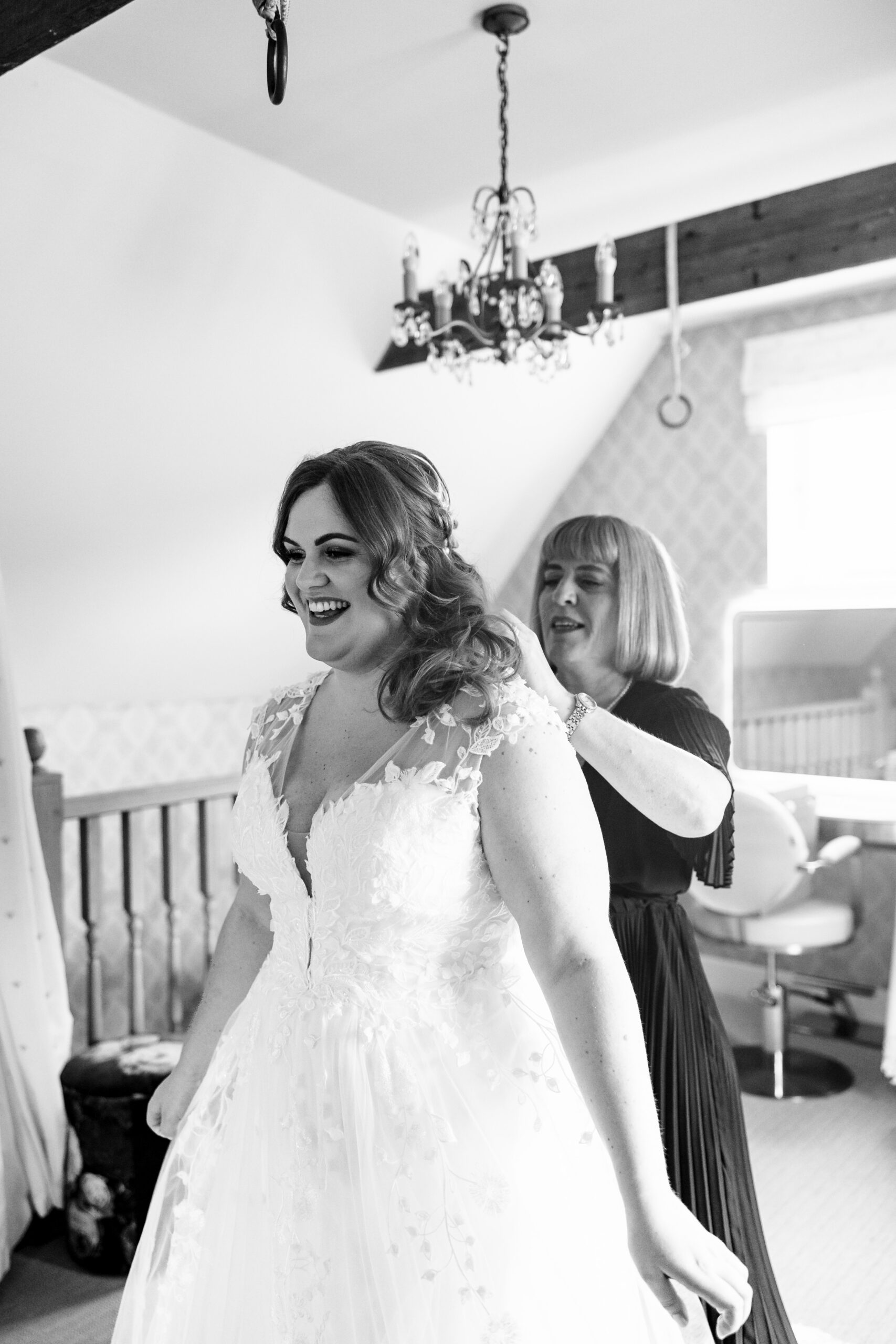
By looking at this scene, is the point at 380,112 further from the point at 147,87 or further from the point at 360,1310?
the point at 360,1310

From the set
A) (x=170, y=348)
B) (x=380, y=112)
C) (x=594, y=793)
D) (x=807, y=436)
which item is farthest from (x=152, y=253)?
(x=807, y=436)

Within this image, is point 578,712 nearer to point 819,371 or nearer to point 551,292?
point 551,292

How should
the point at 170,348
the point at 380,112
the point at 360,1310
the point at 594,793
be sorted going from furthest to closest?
the point at 170,348 → the point at 380,112 → the point at 594,793 → the point at 360,1310

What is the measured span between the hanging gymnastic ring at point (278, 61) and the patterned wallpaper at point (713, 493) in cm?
322

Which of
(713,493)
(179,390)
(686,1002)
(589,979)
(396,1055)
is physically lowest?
(686,1002)

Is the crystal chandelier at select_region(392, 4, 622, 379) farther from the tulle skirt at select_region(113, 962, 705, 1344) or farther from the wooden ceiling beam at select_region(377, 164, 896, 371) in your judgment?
the tulle skirt at select_region(113, 962, 705, 1344)

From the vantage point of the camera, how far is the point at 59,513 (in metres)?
3.28

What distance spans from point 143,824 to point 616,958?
11.3 feet

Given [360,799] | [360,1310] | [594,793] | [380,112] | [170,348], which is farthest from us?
[170,348]

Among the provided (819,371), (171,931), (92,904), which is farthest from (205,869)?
(819,371)

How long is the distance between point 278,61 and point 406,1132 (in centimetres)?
127

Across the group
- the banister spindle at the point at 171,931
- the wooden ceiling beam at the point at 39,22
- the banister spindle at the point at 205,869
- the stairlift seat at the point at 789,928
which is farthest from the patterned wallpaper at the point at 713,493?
the wooden ceiling beam at the point at 39,22

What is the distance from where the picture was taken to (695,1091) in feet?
5.65

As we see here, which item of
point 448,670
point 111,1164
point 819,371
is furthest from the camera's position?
point 819,371
